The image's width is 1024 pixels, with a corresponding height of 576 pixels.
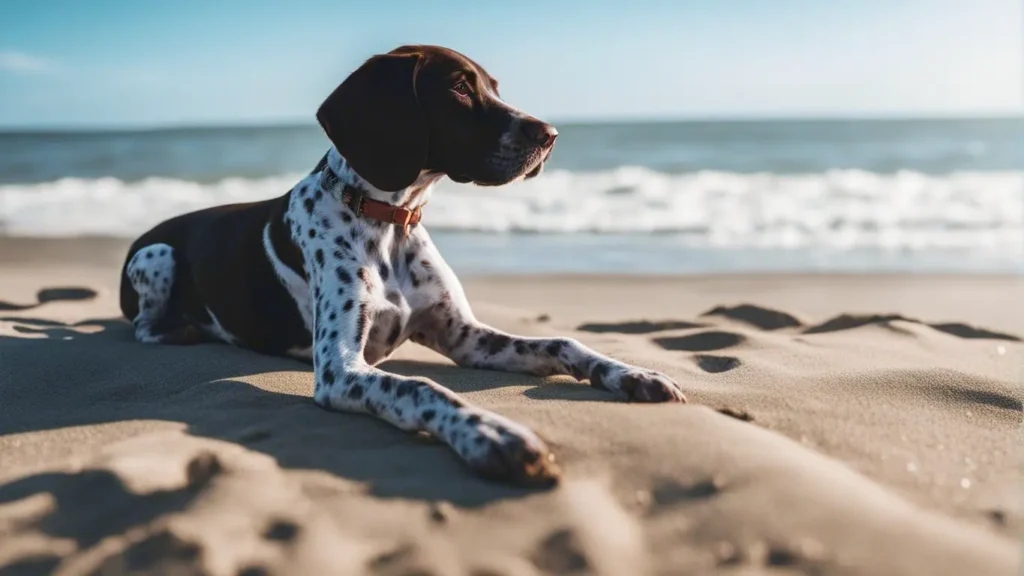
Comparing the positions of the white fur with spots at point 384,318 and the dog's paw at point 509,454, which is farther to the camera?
the white fur with spots at point 384,318

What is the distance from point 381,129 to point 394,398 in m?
1.27

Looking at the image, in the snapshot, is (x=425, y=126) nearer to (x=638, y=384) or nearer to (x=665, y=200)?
(x=638, y=384)

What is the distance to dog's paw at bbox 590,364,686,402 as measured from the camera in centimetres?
383

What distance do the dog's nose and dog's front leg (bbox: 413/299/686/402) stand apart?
0.89 meters

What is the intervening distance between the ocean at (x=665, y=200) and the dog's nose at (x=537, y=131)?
5.37m

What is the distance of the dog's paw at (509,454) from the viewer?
9.55 ft

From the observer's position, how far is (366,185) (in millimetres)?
4488

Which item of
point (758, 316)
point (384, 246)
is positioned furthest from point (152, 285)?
point (758, 316)

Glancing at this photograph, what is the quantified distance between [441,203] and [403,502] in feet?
41.8

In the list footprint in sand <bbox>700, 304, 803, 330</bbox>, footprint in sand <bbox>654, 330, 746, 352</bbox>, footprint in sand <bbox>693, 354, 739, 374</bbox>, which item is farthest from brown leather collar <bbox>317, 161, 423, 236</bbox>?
footprint in sand <bbox>700, 304, 803, 330</bbox>

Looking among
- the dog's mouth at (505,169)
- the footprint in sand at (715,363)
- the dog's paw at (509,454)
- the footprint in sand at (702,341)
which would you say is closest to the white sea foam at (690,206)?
the footprint in sand at (702,341)

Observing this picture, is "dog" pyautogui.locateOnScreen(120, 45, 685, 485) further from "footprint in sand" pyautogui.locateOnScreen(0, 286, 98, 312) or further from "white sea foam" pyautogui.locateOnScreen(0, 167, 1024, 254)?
"white sea foam" pyautogui.locateOnScreen(0, 167, 1024, 254)

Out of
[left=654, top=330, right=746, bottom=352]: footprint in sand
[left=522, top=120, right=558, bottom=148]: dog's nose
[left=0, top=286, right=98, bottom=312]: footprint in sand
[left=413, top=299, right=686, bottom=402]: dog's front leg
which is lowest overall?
[left=0, top=286, right=98, bottom=312]: footprint in sand

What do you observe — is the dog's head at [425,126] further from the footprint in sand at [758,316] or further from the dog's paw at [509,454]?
the footprint in sand at [758,316]
